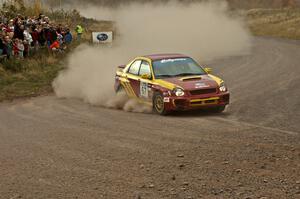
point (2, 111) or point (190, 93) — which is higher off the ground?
point (190, 93)

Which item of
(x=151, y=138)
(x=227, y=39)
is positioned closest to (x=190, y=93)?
(x=151, y=138)

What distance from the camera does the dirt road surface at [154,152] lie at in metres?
7.18

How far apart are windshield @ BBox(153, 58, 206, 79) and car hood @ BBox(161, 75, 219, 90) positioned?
12.1 inches

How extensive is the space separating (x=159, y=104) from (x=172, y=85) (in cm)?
61

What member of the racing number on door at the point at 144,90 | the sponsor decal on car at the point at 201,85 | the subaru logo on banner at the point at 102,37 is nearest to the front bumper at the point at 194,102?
the sponsor decal on car at the point at 201,85

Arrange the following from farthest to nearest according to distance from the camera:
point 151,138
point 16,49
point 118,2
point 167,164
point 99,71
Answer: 1. point 118,2
2. point 16,49
3. point 99,71
4. point 151,138
5. point 167,164

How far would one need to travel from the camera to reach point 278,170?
765 cm

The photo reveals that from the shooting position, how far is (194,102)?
1269cm

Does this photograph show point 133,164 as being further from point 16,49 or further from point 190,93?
point 16,49

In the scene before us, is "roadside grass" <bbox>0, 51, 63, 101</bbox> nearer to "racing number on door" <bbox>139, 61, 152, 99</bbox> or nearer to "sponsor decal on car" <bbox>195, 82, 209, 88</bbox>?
"racing number on door" <bbox>139, 61, 152, 99</bbox>

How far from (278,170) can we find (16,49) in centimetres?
1605

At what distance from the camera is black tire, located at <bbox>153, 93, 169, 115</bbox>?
13.1 m

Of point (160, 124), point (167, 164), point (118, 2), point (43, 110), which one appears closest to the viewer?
point (167, 164)

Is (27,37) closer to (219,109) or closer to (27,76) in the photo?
(27,76)
